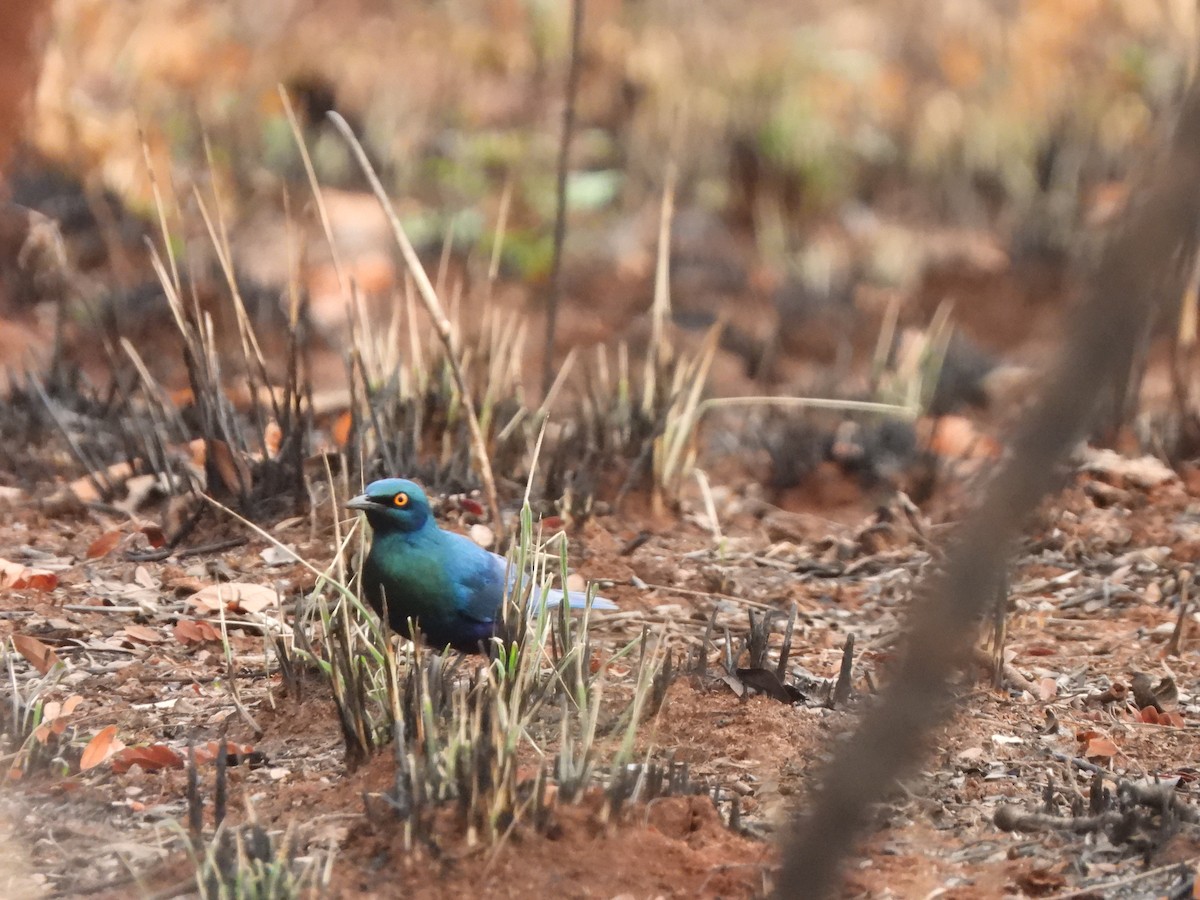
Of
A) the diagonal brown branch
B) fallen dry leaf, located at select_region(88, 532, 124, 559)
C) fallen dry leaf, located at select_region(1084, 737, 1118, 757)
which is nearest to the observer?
the diagonal brown branch

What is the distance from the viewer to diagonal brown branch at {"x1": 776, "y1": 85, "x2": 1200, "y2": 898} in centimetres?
92

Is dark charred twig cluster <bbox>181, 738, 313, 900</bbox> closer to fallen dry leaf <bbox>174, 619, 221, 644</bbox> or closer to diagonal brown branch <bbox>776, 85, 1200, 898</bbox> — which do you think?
diagonal brown branch <bbox>776, 85, 1200, 898</bbox>

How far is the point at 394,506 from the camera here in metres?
2.87

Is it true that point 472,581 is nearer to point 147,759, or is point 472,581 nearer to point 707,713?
point 707,713

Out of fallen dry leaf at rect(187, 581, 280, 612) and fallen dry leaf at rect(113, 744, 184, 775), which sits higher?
fallen dry leaf at rect(113, 744, 184, 775)

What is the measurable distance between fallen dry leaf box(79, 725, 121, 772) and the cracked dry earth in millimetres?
11

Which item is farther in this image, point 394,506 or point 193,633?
point 193,633

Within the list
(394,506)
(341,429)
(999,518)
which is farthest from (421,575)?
(999,518)

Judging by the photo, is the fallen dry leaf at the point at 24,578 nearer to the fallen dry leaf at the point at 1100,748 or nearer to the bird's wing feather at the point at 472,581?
the bird's wing feather at the point at 472,581

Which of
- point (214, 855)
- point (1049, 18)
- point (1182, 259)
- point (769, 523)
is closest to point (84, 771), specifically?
point (214, 855)

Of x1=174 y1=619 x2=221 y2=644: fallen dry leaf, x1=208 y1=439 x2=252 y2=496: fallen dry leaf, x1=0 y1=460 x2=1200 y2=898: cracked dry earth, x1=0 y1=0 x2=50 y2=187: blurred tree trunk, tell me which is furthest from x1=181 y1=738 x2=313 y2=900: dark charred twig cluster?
x1=0 y1=0 x2=50 y2=187: blurred tree trunk

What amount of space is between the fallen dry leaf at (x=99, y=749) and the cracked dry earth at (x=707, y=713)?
1cm

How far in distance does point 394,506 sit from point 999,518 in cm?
196

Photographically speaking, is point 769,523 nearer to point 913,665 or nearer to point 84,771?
point 84,771
